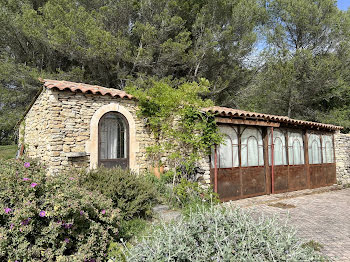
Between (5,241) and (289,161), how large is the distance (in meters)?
8.77

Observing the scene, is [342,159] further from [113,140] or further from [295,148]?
[113,140]

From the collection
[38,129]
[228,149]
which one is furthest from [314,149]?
[38,129]

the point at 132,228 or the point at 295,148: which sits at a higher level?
the point at 295,148

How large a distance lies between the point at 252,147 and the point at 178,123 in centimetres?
256

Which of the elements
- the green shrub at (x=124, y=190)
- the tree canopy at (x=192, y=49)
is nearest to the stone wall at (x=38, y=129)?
the green shrub at (x=124, y=190)

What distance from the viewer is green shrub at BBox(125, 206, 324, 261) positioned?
2.18 meters

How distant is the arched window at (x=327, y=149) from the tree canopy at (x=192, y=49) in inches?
163

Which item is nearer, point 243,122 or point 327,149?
point 243,122

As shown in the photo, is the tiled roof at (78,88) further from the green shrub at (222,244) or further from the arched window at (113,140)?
the green shrub at (222,244)

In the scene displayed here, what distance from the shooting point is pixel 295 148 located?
9.60 m

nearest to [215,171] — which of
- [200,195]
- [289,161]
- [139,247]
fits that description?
[200,195]

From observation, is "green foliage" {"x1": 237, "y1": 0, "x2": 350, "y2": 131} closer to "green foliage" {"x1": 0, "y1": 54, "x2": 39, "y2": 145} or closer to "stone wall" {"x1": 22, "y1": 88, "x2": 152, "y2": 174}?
"stone wall" {"x1": 22, "y1": 88, "x2": 152, "y2": 174}

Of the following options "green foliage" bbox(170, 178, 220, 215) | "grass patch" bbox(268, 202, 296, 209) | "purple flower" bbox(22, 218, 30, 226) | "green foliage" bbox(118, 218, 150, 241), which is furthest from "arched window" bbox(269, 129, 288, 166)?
"purple flower" bbox(22, 218, 30, 226)

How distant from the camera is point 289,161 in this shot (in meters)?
9.27
